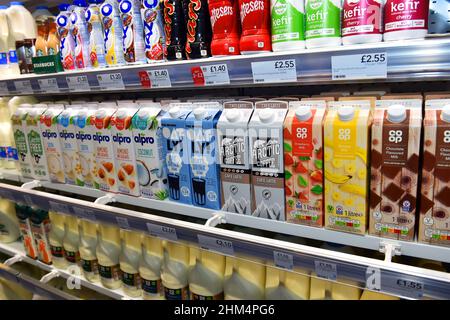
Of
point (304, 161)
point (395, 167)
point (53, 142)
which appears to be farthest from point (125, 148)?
point (395, 167)

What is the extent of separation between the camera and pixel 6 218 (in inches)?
88.7

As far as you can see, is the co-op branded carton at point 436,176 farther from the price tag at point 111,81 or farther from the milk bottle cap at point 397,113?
the price tag at point 111,81

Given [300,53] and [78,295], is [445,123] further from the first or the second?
[78,295]

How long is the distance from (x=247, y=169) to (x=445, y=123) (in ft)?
1.85

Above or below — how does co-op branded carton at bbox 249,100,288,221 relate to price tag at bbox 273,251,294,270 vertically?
above

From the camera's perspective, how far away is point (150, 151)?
4.44 feet

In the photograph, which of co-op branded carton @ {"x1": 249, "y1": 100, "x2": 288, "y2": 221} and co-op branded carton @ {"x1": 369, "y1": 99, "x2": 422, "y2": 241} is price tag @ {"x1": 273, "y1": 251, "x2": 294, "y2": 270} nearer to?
co-op branded carton @ {"x1": 249, "y1": 100, "x2": 288, "y2": 221}

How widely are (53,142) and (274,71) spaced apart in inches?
46.6

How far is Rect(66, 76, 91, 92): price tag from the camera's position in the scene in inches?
56.5

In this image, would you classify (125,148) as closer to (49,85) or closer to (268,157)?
(49,85)

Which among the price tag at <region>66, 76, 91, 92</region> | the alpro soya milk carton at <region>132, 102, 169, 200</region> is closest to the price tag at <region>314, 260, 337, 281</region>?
the alpro soya milk carton at <region>132, 102, 169, 200</region>

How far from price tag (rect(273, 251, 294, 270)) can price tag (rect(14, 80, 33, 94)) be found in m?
1.39

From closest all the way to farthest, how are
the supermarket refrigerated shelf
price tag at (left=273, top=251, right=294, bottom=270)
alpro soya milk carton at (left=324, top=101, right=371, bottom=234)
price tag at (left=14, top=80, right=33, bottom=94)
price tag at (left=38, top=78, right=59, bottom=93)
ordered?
the supermarket refrigerated shelf
alpro soya milk carton at (left=324, top=101, right=371, bottom=234)
price tag at (left=273, top=251, right=294, bottom=270)
price tag at (left=38, top=78, right=59, bottom=93)
price tag at (left=14, top=80, right=33, bottom=94)

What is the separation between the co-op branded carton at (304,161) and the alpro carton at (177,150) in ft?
1.28
